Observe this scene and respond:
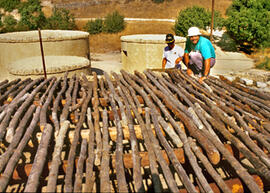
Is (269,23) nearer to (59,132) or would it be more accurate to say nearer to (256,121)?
(256,121)

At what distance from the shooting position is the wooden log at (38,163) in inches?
89.5

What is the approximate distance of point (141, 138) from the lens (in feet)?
11.1

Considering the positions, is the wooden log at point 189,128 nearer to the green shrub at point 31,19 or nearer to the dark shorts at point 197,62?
the dark shorts at point 197,62

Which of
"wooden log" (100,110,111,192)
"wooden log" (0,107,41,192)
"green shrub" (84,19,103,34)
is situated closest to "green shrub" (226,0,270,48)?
"green shrub" (84,19,103,34)

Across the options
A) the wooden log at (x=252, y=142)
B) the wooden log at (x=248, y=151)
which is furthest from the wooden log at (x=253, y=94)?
the wooden log at (x=248, y=151)

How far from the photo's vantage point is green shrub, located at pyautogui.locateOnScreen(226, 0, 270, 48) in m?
16.7

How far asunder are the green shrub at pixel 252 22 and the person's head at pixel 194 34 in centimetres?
1330

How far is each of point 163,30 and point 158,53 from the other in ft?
50.5

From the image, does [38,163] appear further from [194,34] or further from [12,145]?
[194,34]

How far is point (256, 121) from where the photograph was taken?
148 inches

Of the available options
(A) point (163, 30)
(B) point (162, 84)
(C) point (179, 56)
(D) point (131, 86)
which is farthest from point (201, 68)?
(A) point (163, 30)

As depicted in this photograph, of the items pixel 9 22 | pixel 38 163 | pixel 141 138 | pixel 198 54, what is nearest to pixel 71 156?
pixel 38 163

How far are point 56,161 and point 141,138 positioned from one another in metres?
1.24

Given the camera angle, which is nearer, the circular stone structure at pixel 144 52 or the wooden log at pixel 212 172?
the wooden log at pixel 212 172
